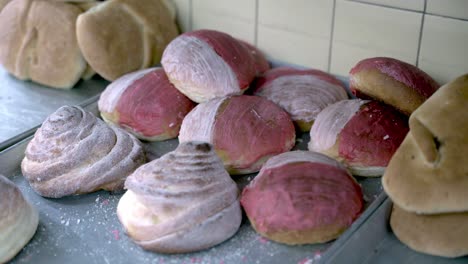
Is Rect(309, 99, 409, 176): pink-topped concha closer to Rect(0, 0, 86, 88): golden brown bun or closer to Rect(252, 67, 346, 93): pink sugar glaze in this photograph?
Rect(252, 67, 346, 93): pink sugar glaze

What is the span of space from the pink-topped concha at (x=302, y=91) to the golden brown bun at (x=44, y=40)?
0.47 m

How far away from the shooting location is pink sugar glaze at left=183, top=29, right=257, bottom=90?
1.09 meters

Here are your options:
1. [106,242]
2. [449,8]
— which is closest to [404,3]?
[449,8]

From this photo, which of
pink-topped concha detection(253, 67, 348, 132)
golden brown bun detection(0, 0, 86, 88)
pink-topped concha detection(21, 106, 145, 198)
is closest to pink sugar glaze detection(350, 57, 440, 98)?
pink-topped concha detection(253, 67, 348, 132)

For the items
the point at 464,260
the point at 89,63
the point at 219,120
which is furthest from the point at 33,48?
the point at 464,260

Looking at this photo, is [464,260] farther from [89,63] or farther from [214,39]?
[89,63]

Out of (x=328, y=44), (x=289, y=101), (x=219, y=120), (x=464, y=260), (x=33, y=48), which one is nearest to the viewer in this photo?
(x=464, y=260)

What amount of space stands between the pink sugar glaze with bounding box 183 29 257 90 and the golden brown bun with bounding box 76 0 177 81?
24cm

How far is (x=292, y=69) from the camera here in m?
1.18

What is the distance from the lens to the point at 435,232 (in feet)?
2.65

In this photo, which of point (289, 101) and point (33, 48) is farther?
point (33, 48)

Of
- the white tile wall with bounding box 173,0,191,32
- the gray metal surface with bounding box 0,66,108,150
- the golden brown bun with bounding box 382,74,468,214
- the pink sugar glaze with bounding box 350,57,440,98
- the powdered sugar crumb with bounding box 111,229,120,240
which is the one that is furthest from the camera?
the white tile wall with bounding box 173,0,191,32

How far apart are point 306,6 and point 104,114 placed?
1.64 ft

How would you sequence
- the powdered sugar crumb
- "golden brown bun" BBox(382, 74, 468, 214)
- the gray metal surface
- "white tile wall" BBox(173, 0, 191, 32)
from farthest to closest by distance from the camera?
"white tile wall" BBox(173, 0, 191, 32) → the gray metal surface → the powdered sugar crumb → "golden brown bun" BBox(382, 74, 468, 214)
